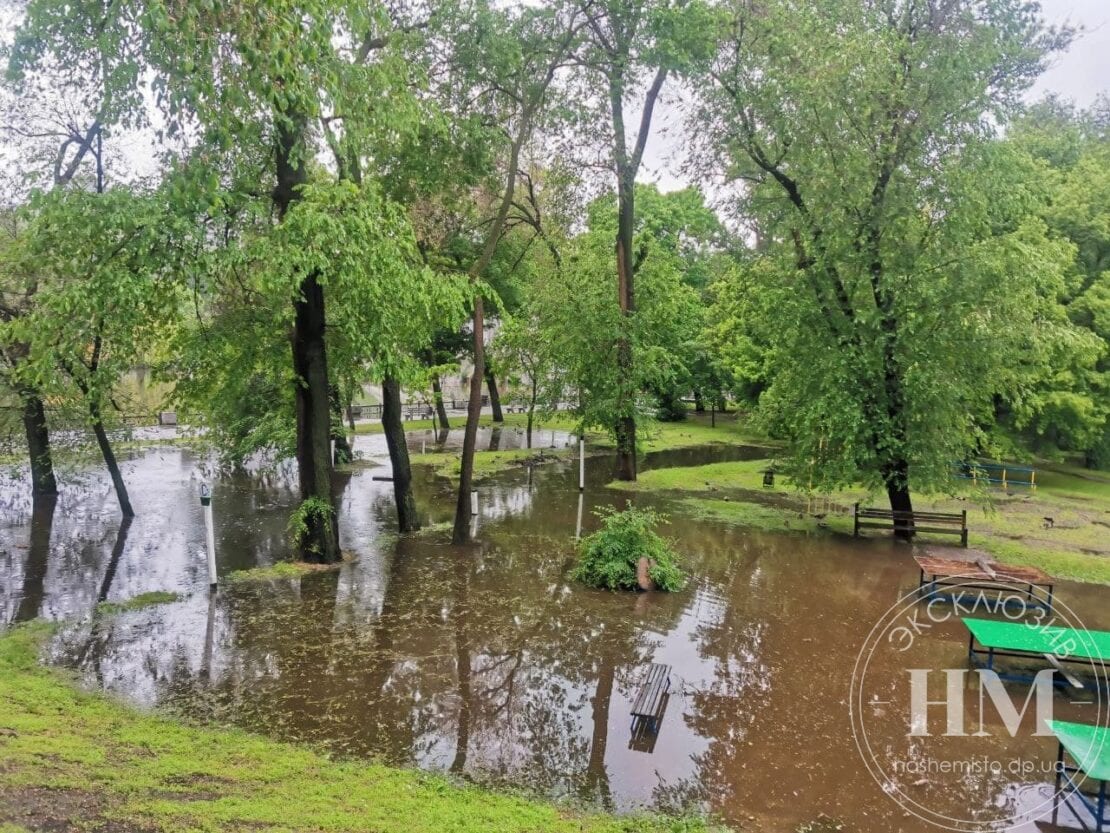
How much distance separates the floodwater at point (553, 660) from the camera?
611cm

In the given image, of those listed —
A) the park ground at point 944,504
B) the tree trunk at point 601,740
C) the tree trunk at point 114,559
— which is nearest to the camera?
the tree trunk at point 601,740

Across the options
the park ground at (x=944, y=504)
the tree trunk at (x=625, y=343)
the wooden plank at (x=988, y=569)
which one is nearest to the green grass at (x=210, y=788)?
the wooden plank at (x=988, y=569)

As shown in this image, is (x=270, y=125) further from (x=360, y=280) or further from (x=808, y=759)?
(x=808, y=759)

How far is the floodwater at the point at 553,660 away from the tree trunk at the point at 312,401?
1.13 m

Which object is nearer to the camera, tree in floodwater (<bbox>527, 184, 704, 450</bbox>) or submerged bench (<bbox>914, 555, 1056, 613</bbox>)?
submerged bench (<bbox>914, 555, 1056, 613</bbox>)

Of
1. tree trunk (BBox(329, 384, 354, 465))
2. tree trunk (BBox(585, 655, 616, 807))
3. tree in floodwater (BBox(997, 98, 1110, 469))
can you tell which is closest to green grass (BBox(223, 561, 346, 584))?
tree trunk (BBox(585, 655, 616, 807))

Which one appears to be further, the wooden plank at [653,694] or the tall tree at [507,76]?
the tall tree at [507,76]

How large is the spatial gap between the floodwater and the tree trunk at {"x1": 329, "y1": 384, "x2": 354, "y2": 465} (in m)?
6.30

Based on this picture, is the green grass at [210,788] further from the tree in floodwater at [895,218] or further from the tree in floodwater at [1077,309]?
the tree in floodwater at [1077,309]

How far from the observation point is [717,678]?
8227 millimetres

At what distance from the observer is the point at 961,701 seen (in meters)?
7.88

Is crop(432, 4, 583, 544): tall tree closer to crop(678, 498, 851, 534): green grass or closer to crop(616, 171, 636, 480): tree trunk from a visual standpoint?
crop(678, 498, 851, 534): green grass

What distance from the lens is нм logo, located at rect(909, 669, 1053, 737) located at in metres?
7.25

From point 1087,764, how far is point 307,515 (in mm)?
11228
